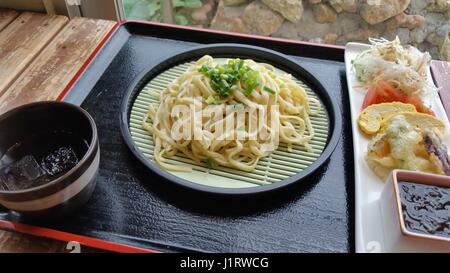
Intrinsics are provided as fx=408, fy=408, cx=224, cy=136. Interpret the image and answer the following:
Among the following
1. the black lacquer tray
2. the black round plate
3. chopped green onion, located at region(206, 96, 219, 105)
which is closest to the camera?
the black lacquer tray

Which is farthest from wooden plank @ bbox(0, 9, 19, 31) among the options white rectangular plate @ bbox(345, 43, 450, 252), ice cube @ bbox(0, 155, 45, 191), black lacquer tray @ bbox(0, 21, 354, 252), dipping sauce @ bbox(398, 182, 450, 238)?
dipping sauce @ bbox(398, 182, 450, 238)

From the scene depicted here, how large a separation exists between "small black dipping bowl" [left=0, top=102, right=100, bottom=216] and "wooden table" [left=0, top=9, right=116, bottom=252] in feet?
1.33

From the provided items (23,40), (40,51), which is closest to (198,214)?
(40,51)

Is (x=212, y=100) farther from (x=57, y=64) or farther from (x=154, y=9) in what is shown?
(x=154, y=9)

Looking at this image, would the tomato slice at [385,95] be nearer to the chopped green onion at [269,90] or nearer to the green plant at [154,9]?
the chopped green onion at [269,90]

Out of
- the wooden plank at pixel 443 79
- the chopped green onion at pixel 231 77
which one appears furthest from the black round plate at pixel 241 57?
the wooden plank at pixel 443 79

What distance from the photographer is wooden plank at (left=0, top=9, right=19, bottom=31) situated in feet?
6.91

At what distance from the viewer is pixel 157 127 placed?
1.62 m

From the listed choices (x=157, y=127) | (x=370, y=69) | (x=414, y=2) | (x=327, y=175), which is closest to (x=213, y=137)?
(x=157, y=127)

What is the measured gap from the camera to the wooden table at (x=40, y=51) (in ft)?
5.69

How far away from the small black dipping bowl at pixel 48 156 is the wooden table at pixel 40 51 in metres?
0.41

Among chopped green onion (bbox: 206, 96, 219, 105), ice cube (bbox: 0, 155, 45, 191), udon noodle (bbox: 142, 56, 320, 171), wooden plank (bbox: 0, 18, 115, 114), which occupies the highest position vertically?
ice cube (bbox: 0, 155, 45, 191)

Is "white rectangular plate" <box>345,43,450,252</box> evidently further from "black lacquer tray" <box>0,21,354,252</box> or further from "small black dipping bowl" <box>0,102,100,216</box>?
"small black dipping bowl" <box>0,102,100,216</box>
